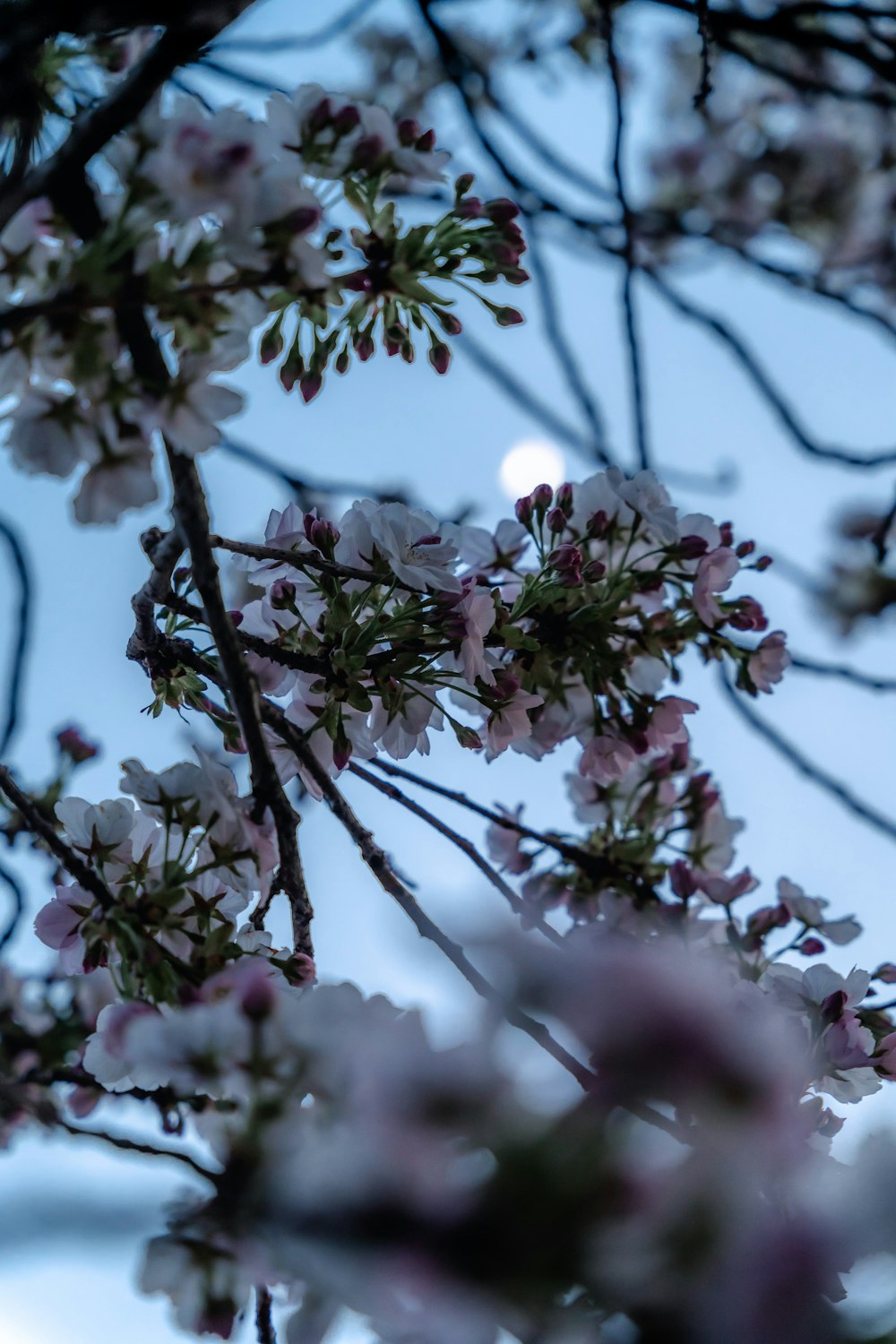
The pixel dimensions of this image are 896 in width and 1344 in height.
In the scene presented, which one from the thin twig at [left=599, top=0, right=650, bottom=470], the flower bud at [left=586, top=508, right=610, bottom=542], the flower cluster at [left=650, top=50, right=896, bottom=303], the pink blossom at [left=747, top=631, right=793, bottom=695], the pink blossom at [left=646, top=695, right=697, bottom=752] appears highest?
the flower cluster at [left=650, top=50, right=896, bottom=303]

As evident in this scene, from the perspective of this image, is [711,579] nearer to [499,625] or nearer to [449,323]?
[499,625]

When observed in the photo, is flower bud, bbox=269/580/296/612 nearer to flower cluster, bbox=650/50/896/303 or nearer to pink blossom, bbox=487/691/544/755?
pink blossom, bbox=487/691/544/755

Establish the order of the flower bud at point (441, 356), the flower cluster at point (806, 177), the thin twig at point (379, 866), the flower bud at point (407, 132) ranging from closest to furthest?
the flower bud at point (407, 132) → the thin twig at point (379, 866) → the flower bud at point (441, 356) → the flower cluster at point (806, 177)

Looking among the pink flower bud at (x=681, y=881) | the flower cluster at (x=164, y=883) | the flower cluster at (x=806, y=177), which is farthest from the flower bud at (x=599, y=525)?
the flower cluster at (x=806, y=177)

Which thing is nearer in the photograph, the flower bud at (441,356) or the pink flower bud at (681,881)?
the flower bud at (441,356)

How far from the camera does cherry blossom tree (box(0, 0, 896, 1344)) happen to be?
66cm

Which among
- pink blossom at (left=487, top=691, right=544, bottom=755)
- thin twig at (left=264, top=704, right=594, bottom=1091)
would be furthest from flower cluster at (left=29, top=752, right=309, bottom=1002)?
pink blossom at (left=487, top=691, right=544, bottom=755)

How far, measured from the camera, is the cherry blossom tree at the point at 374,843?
2.17 feet

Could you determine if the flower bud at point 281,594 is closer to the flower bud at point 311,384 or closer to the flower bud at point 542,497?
the flower bud at point 311,384

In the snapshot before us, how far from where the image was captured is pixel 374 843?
1712 millimetres

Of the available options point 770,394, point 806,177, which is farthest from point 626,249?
point 806,177

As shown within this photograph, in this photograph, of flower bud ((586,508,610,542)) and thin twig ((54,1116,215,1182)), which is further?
flower bud ((586,508,610,542))

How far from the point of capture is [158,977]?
1.24 m

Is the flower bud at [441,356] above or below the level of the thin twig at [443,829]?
above
